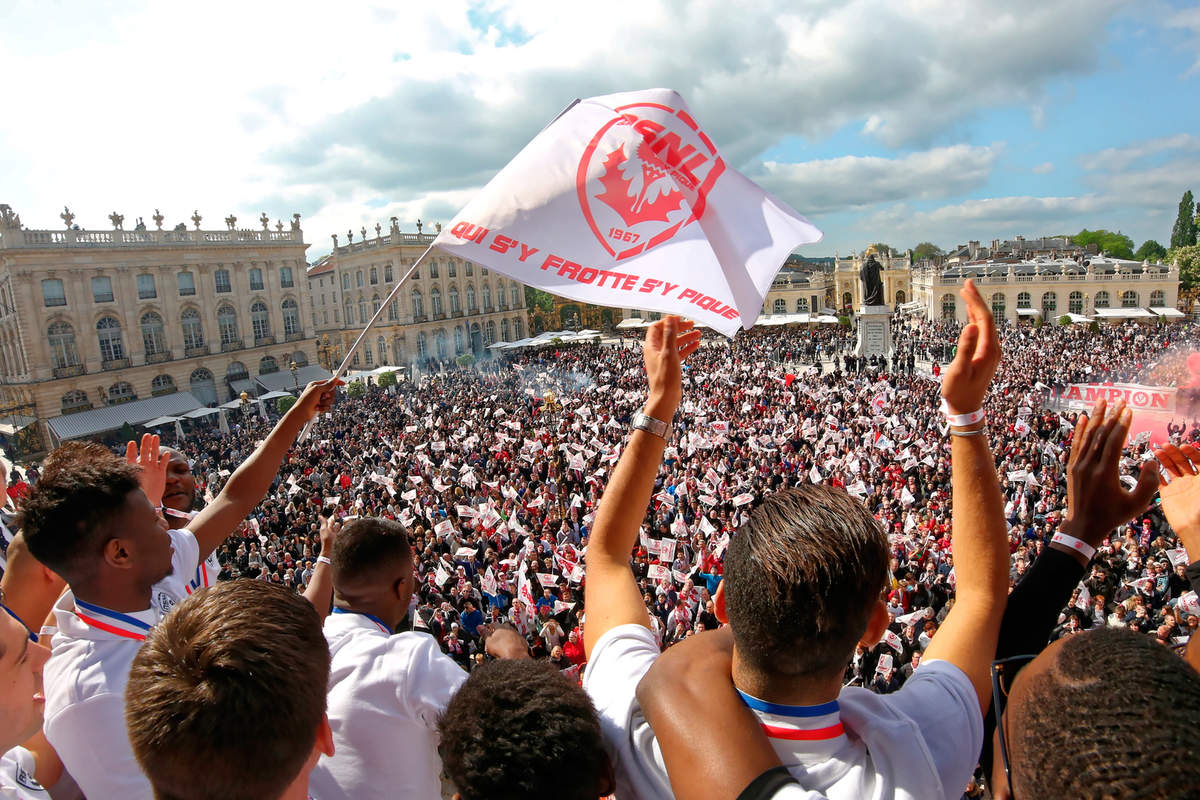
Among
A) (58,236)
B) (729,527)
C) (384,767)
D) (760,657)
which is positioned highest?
(58,236)

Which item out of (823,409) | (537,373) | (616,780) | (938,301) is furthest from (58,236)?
(938,301)

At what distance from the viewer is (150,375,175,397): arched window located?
3950 cm

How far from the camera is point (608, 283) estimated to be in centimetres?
414

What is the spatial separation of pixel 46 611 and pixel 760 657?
3.59 metres

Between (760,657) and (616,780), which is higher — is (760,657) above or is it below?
above

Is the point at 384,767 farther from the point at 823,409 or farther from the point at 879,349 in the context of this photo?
the point at 879,349

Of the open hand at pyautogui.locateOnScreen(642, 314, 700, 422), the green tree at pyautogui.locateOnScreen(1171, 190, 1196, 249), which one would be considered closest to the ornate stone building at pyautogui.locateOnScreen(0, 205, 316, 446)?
the open hand at pyautogui.locateOnScreen(642, 314, 700, 422)

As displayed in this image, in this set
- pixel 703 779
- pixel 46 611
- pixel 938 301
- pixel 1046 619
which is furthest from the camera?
pixel 938 301

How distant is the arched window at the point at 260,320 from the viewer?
44.5 metres

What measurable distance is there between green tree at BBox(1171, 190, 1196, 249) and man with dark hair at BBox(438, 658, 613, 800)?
11161cm

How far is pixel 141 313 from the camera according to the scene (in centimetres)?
3941

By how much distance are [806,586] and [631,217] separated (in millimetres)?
3456

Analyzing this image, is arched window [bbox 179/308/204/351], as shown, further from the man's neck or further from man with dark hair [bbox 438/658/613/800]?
the man's neck

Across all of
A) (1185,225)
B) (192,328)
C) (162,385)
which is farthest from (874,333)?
(1185,225)
